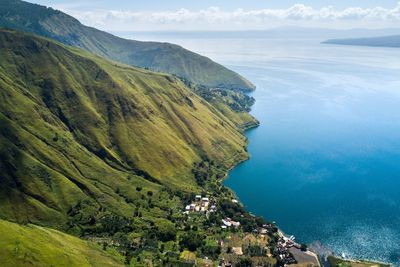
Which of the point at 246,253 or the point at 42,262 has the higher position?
the point at 42,262

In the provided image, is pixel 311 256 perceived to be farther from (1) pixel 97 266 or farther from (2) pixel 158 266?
(1) pixel 97 266

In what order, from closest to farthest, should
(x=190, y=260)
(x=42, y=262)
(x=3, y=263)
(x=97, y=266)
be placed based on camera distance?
1. (x=3, y=263)
2. (x=42, y=262)
3. (x=97, y=266)
4. (x=190, y=260)

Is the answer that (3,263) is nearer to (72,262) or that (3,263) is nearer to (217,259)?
(72,262)

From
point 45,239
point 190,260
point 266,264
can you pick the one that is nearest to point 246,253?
point 266,264

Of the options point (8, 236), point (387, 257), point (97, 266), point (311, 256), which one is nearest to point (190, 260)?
point (97, 266)

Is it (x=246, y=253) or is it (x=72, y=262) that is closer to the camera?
(x=72, y=262)

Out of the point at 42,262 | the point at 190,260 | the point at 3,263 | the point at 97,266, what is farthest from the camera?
the point at 190,260
